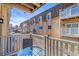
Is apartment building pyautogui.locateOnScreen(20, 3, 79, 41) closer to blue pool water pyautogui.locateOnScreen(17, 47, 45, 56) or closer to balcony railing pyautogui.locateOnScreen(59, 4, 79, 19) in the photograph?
balcony railing pyautogui.locateOnScreen(59, 4, 79, 19)

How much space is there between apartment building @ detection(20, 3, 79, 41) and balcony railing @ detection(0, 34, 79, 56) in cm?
7

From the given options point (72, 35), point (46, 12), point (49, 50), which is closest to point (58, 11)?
point (46, 12)

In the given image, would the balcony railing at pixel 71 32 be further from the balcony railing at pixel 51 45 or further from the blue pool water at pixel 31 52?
the blue pool water at pixel 31 52

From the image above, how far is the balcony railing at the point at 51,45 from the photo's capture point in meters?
2.36

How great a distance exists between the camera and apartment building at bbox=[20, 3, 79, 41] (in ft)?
7.73

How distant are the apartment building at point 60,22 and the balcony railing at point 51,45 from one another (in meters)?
0.07

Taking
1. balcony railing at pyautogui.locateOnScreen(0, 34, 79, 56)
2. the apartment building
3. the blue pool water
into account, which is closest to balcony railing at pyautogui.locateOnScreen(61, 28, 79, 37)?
the apartment building

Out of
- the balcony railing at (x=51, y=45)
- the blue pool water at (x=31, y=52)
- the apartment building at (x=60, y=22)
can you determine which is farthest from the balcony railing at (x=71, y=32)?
the blue pool water at (x=31, y=52)

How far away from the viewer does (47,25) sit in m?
2.45

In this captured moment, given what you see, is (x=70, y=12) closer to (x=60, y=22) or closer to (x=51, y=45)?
(x=60, y=22)

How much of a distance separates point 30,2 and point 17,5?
→ 8.0 inches

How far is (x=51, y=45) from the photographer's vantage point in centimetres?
246

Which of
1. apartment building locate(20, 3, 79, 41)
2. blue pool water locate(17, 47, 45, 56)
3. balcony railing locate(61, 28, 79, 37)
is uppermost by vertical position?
apartment building locate(20, 3, 79, 41)

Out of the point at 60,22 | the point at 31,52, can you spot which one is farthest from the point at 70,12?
the point at 31,52
